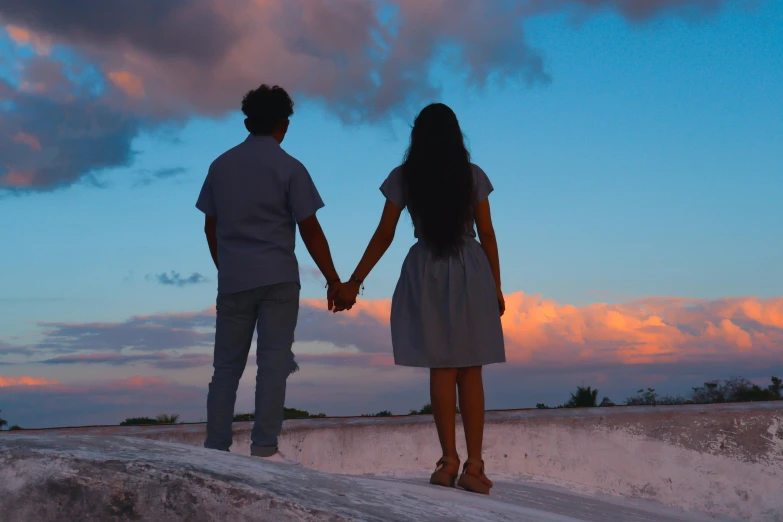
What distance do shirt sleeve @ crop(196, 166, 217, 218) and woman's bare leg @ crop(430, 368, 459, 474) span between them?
163 cm

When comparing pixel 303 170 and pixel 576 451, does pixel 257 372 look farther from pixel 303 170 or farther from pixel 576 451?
pixel 576 451

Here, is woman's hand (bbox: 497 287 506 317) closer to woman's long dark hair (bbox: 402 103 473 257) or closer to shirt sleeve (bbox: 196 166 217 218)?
woman's long dark hair (bbox: 402 103 473 257)

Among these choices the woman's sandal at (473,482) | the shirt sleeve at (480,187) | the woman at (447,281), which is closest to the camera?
the woman's sandal at (473,482)

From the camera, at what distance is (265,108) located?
4465 millimetres

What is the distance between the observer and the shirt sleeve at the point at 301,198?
4219 mm

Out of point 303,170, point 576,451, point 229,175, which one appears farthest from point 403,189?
point 576,451

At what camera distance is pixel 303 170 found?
14.2 feet

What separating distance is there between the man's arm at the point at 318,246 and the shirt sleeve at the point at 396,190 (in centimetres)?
44

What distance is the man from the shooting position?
4180mm

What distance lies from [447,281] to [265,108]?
1497mm

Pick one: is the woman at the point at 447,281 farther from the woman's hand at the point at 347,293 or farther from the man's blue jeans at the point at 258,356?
the man's blue jeans at the point at 258,356

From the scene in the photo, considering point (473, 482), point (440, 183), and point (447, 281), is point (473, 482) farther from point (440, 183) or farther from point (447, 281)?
point (440, 183)

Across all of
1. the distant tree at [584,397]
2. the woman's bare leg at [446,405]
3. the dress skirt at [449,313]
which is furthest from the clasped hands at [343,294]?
the distant tree at [584,397]

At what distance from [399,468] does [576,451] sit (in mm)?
1401
